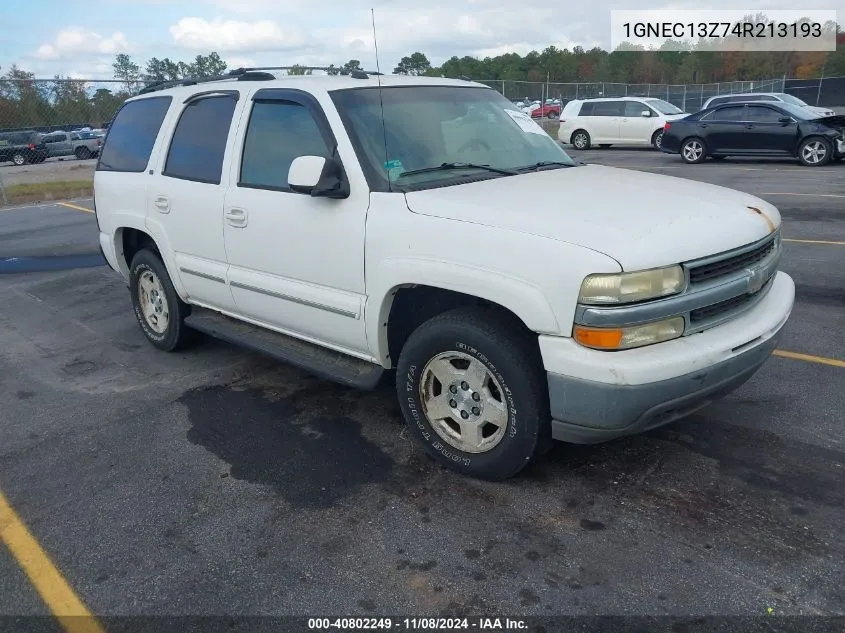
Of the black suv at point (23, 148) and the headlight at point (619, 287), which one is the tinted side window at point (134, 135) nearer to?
the headlight at point (619, 287)

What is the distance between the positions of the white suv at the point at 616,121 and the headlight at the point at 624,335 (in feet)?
63.8

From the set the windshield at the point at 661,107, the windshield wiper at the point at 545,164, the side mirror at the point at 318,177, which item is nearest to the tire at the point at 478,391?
the side mirror at the point at 318,177

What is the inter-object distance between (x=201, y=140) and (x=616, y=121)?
762 inches

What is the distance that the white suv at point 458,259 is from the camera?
2.99 metres

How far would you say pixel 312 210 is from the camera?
3.95m

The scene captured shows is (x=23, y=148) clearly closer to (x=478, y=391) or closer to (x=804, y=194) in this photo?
(x=804, y=194)

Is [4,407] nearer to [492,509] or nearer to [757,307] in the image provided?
[492,509]

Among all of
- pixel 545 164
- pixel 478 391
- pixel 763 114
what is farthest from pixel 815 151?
pixel 478 391

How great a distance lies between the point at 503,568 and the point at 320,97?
2.65m

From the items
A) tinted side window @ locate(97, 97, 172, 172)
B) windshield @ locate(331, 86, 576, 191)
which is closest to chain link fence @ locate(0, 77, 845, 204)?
tinted side window @ locate(97, 97, 172, 172)

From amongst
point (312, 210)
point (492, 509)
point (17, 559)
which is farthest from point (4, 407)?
point (492, 509)

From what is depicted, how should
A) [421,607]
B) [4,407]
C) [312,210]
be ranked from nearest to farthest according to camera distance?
[421,607]
[312,210]
[4,407]

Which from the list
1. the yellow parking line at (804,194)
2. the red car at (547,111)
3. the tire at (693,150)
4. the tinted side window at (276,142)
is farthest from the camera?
the red car at (547,111)

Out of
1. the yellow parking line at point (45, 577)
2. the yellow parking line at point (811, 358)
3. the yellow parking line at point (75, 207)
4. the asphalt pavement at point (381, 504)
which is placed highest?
the yellow parking line at point (45, 577)
